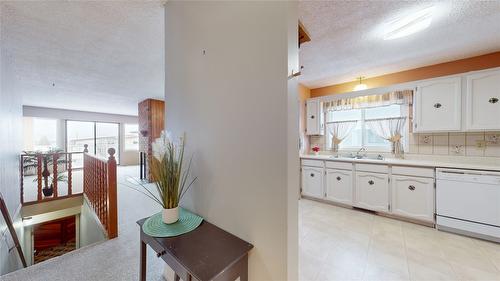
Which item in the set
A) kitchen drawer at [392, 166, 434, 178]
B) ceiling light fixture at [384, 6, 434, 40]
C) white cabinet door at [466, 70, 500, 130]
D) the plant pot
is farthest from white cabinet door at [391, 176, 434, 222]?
the plant pot

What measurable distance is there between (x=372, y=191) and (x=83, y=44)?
444cm

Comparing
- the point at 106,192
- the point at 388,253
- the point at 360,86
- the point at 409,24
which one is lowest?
the point at 388,253

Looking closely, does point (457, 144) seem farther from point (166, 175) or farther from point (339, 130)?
point (166, 175)

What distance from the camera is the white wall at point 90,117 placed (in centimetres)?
569

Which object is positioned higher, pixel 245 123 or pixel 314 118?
pixel 314 118

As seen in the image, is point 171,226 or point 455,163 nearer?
point 171,226

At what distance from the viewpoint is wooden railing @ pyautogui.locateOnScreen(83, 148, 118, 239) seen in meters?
2.08

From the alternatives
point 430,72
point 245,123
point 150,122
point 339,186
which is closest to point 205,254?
point 245,123

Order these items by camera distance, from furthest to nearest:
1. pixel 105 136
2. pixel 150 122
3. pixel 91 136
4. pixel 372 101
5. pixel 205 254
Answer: pixel 105 136
pixel 91 136
pixel 150 122
pixel 372 101
pixel 205 254

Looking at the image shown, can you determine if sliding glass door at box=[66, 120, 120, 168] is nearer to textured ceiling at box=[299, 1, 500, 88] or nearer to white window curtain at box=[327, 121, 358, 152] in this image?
white window curtain at box=[327, 121, 358, 152]

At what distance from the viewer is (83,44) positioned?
7.00 ft

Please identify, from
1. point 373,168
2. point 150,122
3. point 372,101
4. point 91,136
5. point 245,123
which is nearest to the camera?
point 245,123

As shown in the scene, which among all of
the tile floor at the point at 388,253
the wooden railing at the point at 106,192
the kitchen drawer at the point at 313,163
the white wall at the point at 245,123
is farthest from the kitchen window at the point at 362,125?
the wooden railing at the point at 106,192

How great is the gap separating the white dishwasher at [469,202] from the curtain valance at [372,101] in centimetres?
126
